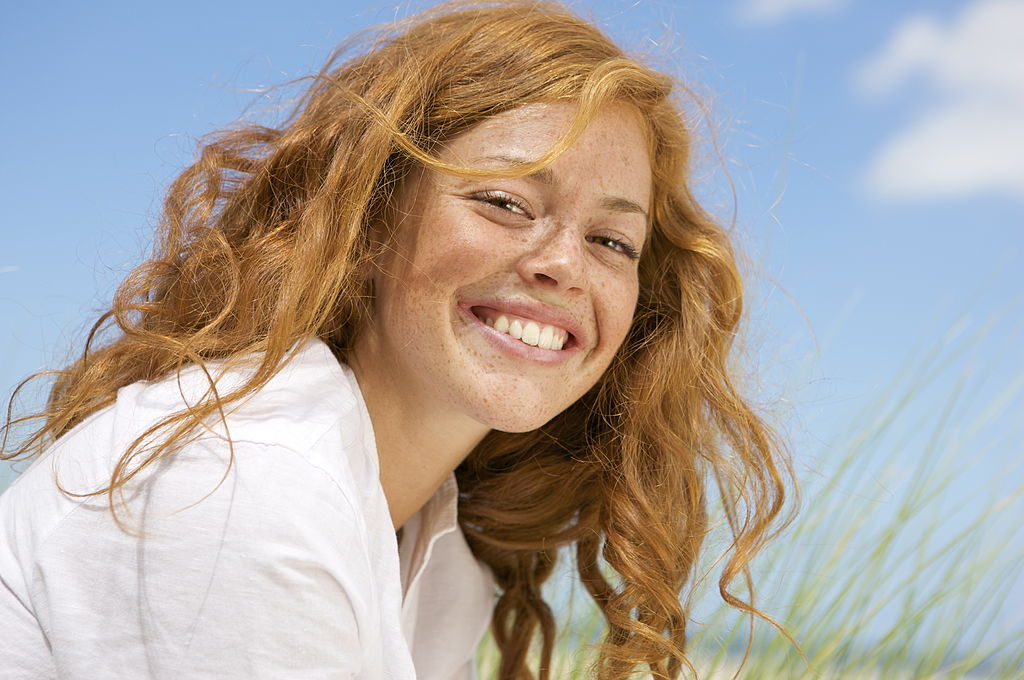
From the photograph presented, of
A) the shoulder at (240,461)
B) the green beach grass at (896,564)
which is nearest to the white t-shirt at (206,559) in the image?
the shoulder at (240,461)

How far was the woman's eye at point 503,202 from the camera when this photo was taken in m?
1.66

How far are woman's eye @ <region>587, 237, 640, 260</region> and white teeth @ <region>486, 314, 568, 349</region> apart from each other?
7.3 inches

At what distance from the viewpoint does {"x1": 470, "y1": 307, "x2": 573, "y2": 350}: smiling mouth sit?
1663mm

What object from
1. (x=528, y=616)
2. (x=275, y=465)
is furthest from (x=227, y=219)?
(x=528, y=616)

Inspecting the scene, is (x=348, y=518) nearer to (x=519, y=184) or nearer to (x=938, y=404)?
(x=519, y=184)

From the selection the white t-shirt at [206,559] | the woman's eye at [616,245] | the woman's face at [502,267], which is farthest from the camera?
the woman's eye at [616,245]

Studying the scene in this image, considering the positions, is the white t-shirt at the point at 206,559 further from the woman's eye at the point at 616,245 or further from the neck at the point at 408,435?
the woman's eye at the point at 616,245

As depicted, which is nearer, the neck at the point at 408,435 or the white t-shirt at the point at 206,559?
the white t-shirt at the point at 206,559

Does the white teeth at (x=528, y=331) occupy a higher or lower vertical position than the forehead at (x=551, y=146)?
lower

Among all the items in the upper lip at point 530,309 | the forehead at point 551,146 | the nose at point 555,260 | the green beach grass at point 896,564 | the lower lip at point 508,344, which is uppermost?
the forehead at point 551,146

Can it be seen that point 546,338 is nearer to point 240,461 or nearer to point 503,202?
point 503,202

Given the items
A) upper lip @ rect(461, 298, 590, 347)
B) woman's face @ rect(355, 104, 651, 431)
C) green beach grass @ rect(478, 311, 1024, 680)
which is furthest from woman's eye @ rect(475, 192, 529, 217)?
green beach grass @ rect(478, 311, 1024, 680)

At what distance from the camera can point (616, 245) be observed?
182 cm

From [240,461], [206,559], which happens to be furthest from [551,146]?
[206,559]
